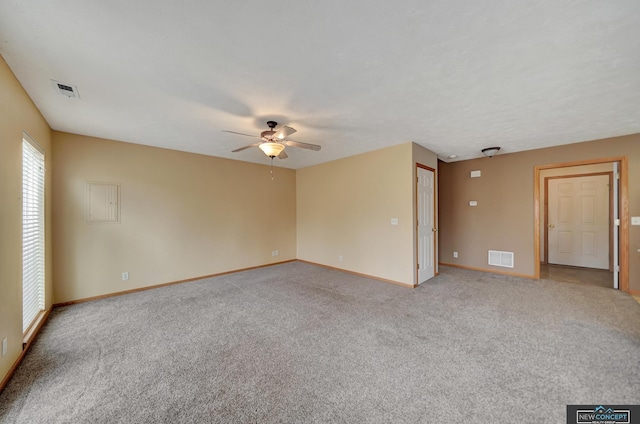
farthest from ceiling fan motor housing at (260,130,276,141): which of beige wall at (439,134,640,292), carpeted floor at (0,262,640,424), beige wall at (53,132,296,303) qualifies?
beige wall at (439,134,640,292)

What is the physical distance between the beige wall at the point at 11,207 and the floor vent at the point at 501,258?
692cm

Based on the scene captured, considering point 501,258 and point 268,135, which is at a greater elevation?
point 268,135

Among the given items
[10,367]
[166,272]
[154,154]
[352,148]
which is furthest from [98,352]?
[352,148]

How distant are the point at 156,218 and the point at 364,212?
12.8ft

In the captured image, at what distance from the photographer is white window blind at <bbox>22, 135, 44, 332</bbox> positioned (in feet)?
8.04

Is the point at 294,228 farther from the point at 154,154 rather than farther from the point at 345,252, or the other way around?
the point at 154,154

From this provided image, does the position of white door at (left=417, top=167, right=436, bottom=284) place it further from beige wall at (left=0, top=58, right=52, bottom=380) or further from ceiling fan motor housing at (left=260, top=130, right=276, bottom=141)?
beige wall at (left=0, top=58, right=52, bottom=380)

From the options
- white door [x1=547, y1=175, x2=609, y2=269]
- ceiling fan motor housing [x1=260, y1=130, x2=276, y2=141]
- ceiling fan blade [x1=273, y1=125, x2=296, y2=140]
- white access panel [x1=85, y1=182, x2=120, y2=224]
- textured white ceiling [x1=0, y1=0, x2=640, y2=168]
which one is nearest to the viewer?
textured white ceiling [x1=0, y1=0, x2=640, y2=168]

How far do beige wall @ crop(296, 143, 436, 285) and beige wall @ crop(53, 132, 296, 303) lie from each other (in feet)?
3.06

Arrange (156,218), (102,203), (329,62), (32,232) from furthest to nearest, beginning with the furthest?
1. (156,218)
2. (102,203)
3. (32,232)
4. (329,62)

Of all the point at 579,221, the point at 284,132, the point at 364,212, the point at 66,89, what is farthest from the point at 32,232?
the point at 579,221

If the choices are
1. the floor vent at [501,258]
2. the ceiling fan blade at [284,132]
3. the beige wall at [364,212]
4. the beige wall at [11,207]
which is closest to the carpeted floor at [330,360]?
the beige wall at [11,207]

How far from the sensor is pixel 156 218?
420 cm

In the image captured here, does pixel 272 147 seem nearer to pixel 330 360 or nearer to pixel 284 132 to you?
pixel 284 132
